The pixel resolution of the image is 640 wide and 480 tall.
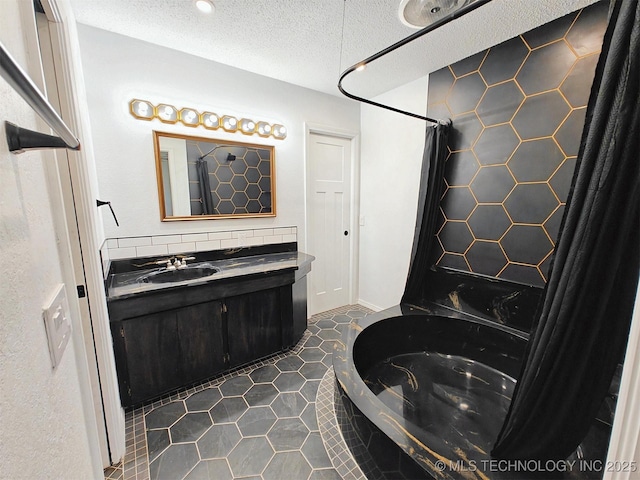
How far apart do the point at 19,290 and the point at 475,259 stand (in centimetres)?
259

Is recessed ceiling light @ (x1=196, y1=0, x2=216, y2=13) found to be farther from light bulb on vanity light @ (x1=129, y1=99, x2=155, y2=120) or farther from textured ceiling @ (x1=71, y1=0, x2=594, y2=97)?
light bulb on vanity light @ (x1=129, y1=99, x2=155, y2=120)

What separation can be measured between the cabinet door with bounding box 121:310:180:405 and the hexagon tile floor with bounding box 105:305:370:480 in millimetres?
150

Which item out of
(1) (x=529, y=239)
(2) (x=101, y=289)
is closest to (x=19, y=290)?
(2) (x=101, y=289)

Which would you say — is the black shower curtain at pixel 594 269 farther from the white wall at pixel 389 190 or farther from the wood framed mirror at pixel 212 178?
the wood framed mirror at pixel 212 178

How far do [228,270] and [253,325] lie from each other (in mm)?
507

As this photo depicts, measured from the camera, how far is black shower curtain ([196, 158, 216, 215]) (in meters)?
2.38

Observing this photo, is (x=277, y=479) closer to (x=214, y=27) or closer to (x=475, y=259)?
(x=475, y=259)

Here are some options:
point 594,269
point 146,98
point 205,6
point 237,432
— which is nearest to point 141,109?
point 146,98

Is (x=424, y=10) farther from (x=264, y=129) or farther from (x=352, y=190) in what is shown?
(x=352, y=190)

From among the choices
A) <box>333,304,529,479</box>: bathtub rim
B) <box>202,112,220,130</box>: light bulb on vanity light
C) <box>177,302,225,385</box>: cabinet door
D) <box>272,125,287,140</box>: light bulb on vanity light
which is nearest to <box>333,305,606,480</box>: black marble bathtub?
<box>333,304,529,479</box>: bathtub rim

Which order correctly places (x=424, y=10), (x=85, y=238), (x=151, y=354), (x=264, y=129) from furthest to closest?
(x=264, y=129), (x=151, y=354), (x=424, y=10), (x=85, y=238)

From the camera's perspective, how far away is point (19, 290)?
46cm

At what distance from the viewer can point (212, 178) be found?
8.06 ft

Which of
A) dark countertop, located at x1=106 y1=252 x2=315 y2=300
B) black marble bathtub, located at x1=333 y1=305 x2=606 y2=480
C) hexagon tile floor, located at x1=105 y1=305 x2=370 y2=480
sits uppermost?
dark countertop, located at x1=106 y1=252 x2=315 y2=300
